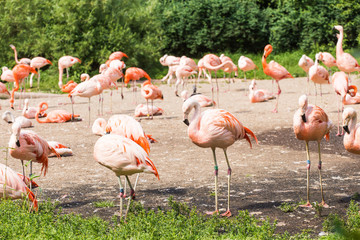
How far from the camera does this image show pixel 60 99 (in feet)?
45.4

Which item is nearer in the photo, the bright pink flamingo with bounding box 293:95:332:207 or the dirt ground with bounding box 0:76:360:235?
the bright pink flamingo with bounding box 293:95:332:207

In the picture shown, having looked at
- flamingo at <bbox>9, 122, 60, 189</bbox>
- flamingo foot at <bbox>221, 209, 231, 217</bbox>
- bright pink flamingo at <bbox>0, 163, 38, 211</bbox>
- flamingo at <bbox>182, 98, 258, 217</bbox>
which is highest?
flamingo at <bbox>182, 98, 258, 217</bbox>

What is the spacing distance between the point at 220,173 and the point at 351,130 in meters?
1.91

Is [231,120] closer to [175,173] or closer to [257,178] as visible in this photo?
[257,178]

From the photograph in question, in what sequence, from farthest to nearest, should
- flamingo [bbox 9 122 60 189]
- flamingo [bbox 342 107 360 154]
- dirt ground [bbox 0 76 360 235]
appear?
flamingo [bbox 9 122 60 189]
dirt ground [bbox 0 76 360 235]
flamingo [bbox 342 107 360 154]


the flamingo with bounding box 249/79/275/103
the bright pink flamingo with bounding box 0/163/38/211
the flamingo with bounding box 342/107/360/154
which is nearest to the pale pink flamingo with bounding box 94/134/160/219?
the bright pink flamingo with bounding box 0/163/38/211

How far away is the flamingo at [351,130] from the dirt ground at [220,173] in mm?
536

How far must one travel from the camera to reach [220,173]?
597cm

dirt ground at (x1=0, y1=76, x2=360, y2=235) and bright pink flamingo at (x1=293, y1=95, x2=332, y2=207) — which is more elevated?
bright pink flamingo at (x1=293, y1=95, x2=332, y2=207)

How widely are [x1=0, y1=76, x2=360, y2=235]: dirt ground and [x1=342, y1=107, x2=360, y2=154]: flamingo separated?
21.1 inches

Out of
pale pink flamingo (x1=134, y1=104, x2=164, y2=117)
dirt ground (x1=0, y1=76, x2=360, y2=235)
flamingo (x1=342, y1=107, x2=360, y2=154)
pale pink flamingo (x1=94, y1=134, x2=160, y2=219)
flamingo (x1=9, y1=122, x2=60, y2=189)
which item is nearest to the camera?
pale pink flamingo (x1=94, y1=134, x2=160, y2=219)

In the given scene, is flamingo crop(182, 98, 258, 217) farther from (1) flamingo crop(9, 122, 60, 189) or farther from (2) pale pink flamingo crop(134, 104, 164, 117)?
(2) pale pink flamingo crop(134, 104, 164, 117)

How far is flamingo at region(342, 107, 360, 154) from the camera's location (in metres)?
4.38

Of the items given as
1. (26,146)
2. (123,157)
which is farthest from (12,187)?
(123,157)
